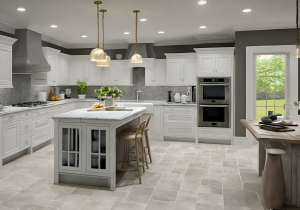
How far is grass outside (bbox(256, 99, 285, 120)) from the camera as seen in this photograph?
5.73 m

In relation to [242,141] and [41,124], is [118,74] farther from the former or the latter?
[242,141]

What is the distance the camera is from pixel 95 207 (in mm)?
2883

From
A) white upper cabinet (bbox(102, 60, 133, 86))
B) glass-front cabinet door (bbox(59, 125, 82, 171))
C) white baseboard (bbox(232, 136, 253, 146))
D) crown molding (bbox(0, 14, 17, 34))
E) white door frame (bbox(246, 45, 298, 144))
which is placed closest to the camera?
glass-front cabinet door (bbox(59, 125, 82, 171))

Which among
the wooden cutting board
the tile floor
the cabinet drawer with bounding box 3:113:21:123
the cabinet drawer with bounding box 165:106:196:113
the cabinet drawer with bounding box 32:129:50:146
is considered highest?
the cabinet drawer with bounding box 165:106:196:113

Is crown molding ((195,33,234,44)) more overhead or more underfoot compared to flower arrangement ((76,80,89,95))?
more overhead

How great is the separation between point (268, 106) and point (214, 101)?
3.92 ft

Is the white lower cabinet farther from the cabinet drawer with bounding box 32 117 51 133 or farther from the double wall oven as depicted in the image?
the cabinet drawer with bounding box 32 117 51 133

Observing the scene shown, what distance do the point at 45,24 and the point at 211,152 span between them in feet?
14.3

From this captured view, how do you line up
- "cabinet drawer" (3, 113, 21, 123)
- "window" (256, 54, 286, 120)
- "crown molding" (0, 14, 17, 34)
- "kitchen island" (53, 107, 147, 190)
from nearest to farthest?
"kitchen island" (53, 107, 147, 190), "cabinet drawer" (3, 113, 21, 123), "crown molding" (0, 14, 17, 34), "window" (256, 54, 286, 120)

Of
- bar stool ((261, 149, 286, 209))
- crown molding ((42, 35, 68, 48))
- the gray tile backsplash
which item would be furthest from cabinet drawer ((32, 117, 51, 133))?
bar stool ((261, 149, 286, 209))

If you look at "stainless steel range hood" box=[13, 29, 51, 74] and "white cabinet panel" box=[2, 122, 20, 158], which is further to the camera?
"stainless steel range hood" box=[13, 29, 51, 74]

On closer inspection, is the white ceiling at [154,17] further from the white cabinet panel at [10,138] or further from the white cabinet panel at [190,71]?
the white cabinet panel at [10,138]

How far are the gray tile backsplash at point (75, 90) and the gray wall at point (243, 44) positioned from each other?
170 centimetres

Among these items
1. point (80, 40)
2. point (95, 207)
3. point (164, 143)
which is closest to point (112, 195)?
point (95, 207)
